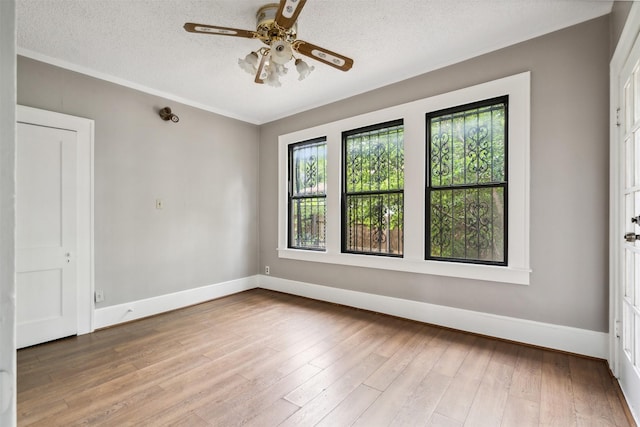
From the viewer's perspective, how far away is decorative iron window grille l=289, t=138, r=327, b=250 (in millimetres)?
4395

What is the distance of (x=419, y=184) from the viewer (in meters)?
3.37

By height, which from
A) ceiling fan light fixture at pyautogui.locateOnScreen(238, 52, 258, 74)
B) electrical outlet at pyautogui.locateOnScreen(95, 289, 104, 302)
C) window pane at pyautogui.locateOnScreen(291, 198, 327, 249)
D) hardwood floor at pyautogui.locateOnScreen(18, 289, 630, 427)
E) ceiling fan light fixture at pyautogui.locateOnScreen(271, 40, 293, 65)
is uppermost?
ceiling fan light fixture at pyautogui.locateOnScreen(271, 40, 293, 65)

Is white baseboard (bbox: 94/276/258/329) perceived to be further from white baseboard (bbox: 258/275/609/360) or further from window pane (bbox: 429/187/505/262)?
window pane (bbox: 429/187/505/262)

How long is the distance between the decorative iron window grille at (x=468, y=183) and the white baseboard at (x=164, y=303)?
281 centimetres

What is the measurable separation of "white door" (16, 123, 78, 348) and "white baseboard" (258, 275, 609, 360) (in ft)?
9.06

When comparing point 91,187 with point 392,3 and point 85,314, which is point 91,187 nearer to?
point 85,314

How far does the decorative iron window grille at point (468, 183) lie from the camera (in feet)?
9.70

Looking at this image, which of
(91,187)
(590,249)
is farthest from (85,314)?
(590,249)

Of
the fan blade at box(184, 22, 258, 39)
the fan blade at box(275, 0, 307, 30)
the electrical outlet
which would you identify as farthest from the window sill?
the fan blade at box(184, 22, 258, 39)

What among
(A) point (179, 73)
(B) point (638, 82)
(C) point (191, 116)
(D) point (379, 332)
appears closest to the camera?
(B) point (638, 82)

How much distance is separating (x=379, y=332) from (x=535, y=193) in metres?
1.90

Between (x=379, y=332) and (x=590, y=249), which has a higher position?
(x=590, y=249)

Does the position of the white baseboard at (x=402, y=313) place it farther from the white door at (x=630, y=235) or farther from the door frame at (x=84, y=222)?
the white door at (x=630, y=235)

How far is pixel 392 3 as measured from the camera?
2328mm
